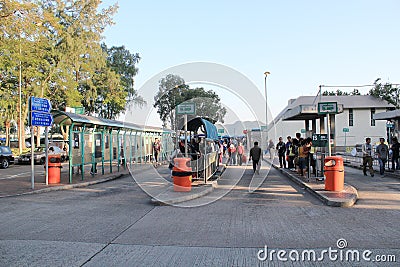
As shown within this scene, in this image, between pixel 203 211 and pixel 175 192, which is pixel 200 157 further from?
pixel 203 211

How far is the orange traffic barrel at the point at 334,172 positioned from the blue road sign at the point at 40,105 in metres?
10.5

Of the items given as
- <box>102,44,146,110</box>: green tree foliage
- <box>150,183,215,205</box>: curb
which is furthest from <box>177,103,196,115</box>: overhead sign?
<box>102,44,146,110</box>: green tree foliage

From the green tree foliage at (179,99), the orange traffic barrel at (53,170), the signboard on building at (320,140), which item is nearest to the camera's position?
the green tree foliage at (179,99)

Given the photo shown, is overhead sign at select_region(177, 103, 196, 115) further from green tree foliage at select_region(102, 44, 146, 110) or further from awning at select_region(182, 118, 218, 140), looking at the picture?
green tree foliage at select_region(102, 44, 146, 110)

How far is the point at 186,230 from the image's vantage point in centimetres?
760

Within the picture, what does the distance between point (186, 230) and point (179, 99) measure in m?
8.51

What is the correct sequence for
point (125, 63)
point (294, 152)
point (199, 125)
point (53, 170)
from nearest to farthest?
point (53, 170) → point (199, 125) → point (294, 152) → point (125, 63)

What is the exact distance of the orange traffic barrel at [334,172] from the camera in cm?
1198

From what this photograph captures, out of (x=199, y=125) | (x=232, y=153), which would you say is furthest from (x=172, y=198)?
(x=232, y=153)

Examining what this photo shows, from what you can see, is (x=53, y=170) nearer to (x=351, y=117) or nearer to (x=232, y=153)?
(x=232, y=153)

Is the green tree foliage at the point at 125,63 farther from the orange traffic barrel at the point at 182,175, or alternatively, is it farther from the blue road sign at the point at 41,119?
the orange traffic barrel at the point at 182,175

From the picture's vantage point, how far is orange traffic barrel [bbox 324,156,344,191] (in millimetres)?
11977

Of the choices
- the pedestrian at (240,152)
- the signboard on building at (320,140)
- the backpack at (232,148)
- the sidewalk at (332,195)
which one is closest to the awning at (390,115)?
the signboard on building at (320,140)

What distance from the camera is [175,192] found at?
12352mm
